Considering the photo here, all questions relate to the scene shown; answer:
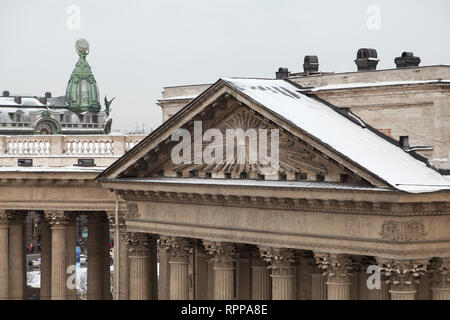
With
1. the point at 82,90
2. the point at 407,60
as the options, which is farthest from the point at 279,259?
the point at 82,90

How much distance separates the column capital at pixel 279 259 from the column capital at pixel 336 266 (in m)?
2.45

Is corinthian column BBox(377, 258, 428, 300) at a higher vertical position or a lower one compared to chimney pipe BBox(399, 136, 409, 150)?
lower

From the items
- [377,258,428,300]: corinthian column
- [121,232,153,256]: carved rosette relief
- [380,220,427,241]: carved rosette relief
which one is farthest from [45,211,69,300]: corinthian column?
[380,220,427,241]: carved rosette relief

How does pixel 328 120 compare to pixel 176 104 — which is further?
pixel 176 104

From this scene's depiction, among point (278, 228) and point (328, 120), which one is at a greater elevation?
point (328, 120)

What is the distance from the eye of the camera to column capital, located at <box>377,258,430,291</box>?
55.2 meters

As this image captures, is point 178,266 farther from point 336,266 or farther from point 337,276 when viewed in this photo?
point 336,266

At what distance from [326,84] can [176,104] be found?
458 inches

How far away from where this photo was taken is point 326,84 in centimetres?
6506

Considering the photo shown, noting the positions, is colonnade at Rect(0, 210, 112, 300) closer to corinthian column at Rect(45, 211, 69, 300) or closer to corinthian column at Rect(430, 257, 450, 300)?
corinthian column at Rect(45, 211, 69, 300)

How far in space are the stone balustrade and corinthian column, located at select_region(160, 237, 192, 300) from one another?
33.6 ft

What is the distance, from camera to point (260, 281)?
220 feet

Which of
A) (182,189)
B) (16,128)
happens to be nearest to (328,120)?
(182,189)

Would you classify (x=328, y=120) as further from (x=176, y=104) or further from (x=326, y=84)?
(x=176, y=104)
